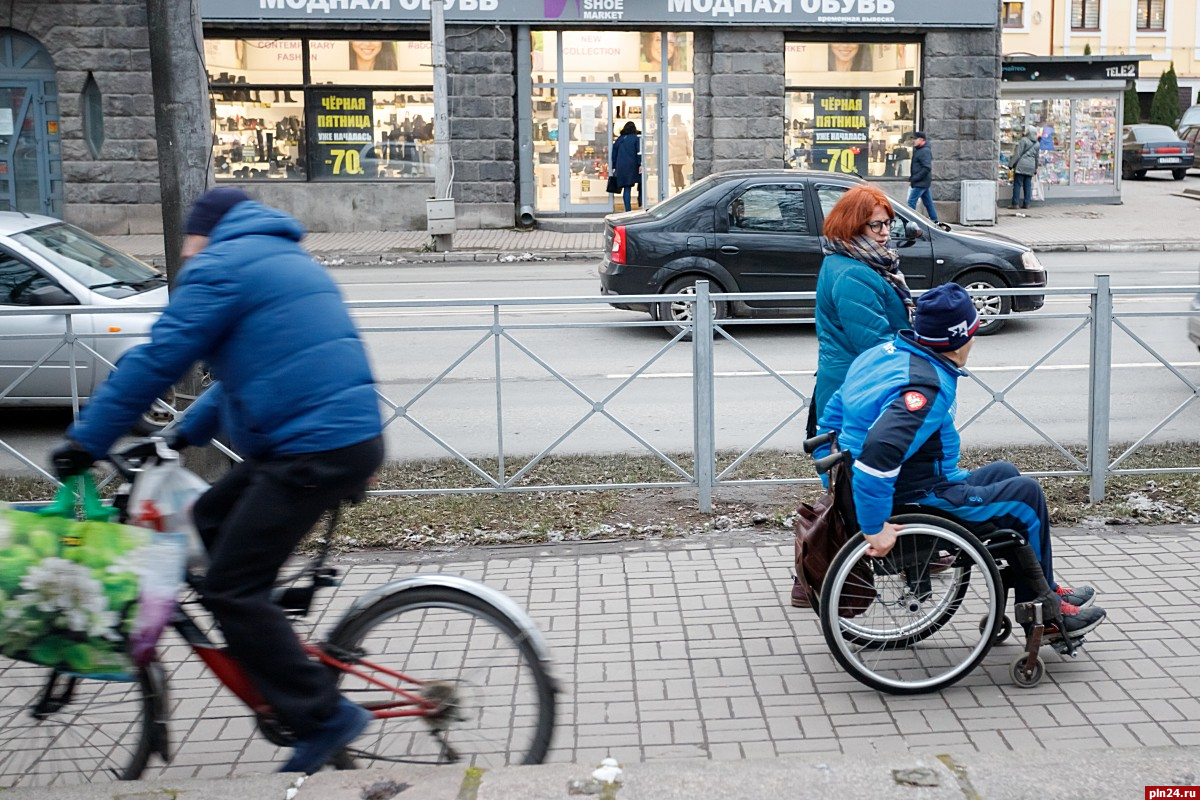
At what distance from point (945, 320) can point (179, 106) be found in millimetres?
4402

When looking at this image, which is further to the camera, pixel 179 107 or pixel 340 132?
pixel 340 132

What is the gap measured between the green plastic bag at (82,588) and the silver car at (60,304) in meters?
3.56

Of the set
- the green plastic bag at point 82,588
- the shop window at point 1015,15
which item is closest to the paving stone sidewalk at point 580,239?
the green plastic bag at point 82,588

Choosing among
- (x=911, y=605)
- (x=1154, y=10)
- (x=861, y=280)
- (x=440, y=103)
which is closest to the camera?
(x=911, y=605)

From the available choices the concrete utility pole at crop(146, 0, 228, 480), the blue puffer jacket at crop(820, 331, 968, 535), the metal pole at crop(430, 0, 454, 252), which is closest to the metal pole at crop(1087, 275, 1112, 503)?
the blue puffer jacket at crop(820, 331, 968, 535)

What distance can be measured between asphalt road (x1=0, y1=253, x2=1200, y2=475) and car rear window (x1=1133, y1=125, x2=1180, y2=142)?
26532 millimetres

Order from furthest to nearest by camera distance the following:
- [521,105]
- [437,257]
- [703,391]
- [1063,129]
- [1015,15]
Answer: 1. [1015,15]
2. [1063,129]
3. [521,105]
4. [437,257]
5. [703,391]

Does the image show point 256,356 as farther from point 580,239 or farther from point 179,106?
point 580,239

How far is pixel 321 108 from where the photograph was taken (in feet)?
75.9

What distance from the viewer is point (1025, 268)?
1319cm

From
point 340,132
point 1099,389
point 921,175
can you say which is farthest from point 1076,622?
point 340,132

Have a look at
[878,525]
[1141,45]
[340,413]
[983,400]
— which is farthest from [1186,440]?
[1141,45]

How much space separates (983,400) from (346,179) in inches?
669

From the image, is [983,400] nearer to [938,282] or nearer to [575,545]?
[575,545]
